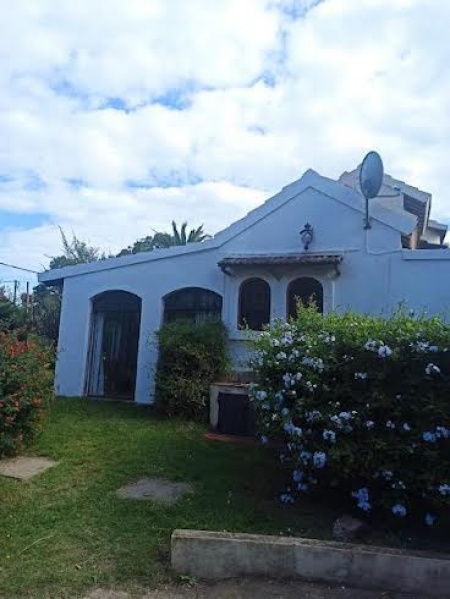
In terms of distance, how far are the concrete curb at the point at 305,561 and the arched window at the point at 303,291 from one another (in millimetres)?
6975

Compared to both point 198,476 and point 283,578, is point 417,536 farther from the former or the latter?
point 198,476

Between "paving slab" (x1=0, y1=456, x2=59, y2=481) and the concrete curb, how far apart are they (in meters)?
2.94

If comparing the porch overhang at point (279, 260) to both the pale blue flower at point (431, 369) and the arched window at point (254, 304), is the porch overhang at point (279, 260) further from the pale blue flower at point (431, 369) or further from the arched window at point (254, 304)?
the pale blue flower at point (431, 369)

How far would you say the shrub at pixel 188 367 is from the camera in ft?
31.3

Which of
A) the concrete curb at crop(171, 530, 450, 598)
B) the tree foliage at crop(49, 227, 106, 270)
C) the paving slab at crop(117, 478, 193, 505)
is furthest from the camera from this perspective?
the tree foliage at crop(49, 227, 106, 270)

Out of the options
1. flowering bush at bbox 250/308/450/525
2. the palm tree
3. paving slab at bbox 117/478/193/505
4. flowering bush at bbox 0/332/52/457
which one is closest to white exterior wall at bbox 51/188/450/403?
flowering bush at bbox 0/332/52/457

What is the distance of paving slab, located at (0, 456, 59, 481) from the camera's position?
6023 mm

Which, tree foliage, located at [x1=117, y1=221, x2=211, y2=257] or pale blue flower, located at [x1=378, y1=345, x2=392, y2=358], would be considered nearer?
pale blue flower, located at [x1=378, y1=345, x2=392, y2=358]

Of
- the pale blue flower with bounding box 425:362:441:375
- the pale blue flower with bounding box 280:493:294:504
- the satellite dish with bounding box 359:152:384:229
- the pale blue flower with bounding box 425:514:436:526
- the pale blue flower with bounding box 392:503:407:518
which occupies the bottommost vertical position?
the pale blue flower with bounding box 280:493:294:504

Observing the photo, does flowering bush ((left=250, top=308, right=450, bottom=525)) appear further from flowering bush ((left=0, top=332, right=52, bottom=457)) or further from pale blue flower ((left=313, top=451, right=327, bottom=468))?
flowering bush ((left=0, top=332, right=52, bottom=457))

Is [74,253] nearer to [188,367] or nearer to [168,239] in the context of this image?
[168,239]

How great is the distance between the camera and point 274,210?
11.1 meters

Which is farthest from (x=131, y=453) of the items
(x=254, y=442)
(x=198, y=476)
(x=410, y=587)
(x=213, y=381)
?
(x=410, y=587)

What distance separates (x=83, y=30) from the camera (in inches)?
282
